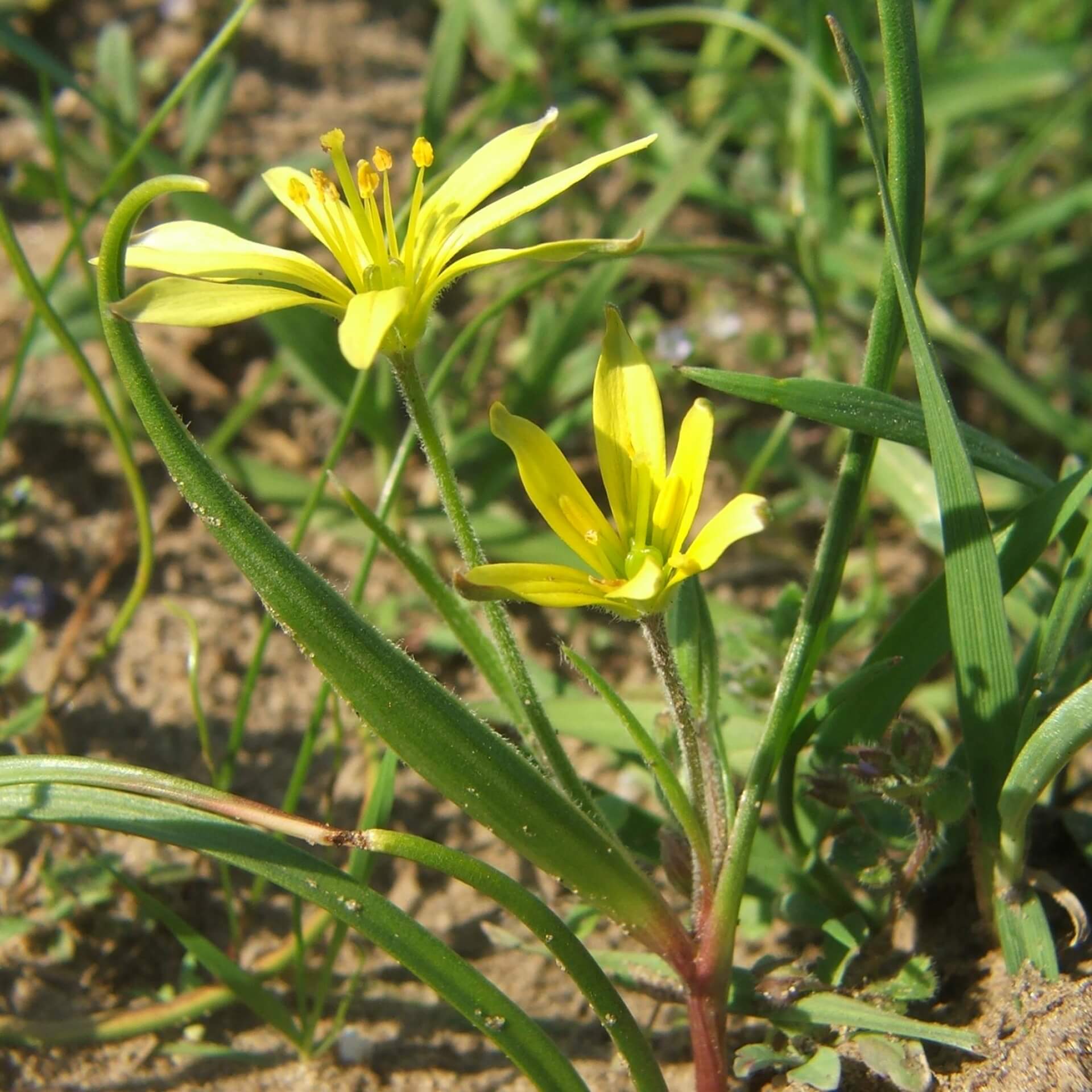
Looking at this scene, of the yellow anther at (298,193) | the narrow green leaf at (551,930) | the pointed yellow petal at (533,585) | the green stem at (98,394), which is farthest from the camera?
the green stem at (98,394)

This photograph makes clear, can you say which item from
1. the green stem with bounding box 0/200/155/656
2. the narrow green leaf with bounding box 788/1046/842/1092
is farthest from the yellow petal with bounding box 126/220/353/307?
the narrow green leaf with bounding box 788/1046/842/1092

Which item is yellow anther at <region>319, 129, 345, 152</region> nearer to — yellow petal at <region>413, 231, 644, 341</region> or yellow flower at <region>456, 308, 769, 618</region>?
yellow petal at <region>413, 231, 644, 341</region>

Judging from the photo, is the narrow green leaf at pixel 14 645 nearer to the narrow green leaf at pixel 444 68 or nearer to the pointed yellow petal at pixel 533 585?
the pointed yellow petal at pixel 533 585

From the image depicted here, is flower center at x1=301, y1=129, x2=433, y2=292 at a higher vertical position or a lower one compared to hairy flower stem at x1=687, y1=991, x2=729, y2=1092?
higher

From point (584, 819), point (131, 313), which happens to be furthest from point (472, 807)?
point (131, 313)

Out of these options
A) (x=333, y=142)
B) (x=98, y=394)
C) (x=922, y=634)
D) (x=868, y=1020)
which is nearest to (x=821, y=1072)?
(x=868, y=1020)

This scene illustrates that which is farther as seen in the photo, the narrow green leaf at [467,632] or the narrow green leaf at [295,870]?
the narrow green leaf at [467,632]

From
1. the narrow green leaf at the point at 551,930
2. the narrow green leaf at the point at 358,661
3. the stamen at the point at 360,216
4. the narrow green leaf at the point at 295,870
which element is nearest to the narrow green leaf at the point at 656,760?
the narrow green leaf at the point at 358,661
